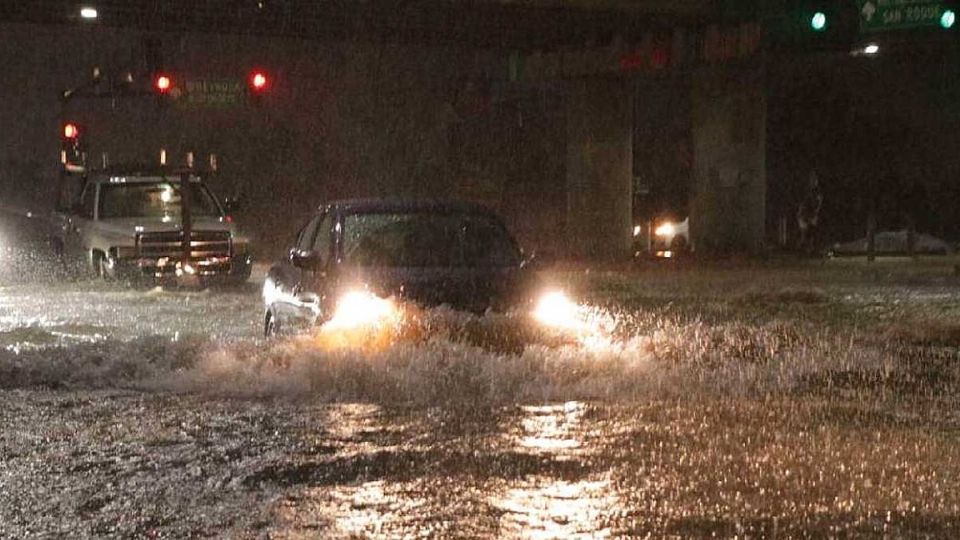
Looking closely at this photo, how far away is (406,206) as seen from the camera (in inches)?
543

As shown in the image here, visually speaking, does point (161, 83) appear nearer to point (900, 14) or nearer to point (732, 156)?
point (900, 14)

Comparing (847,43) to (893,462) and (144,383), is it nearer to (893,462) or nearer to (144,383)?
(144,383)

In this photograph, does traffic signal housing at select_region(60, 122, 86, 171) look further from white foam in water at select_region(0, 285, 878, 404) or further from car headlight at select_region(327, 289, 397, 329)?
car headlight at select_region(327, 289, 397, 329)

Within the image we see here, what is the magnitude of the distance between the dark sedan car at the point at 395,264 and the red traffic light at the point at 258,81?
2024 centimetres

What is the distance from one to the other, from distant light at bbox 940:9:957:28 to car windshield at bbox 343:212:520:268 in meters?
13.2

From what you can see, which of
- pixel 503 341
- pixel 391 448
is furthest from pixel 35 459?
pixel 503 341

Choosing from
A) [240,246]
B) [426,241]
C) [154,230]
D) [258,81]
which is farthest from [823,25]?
[258,81]

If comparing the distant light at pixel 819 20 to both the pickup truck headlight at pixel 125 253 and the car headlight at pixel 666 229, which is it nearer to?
the pickup truck headlight at pixel 125 253

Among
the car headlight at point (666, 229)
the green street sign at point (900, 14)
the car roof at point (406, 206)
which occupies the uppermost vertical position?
the green street sign at point (900, 14)

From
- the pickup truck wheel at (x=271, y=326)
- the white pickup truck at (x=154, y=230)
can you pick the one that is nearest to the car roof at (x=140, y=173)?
the white pickup truck at (x=154, y=230)

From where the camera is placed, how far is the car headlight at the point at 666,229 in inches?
2151

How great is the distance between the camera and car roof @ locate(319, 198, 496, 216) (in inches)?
536

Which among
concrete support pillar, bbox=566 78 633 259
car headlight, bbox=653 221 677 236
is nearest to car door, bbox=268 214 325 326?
concrete support pillar, bbox=566 78 633 259

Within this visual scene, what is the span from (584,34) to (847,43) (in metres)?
15.5
